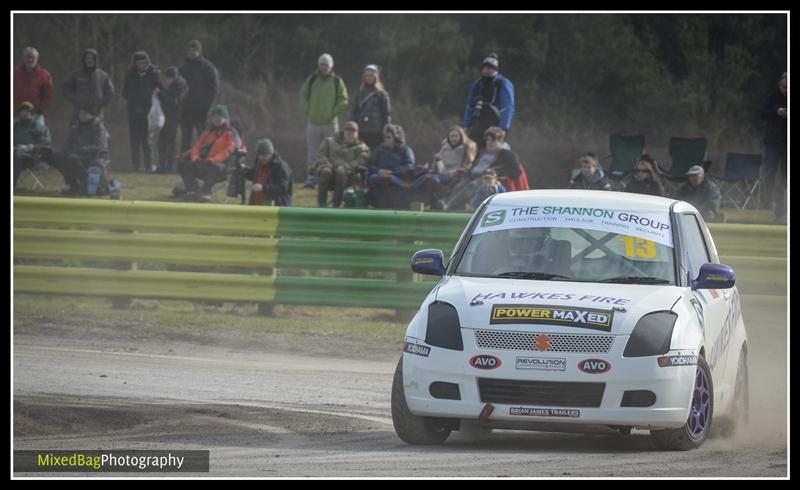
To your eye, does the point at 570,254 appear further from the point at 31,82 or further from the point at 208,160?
the point at 31,82

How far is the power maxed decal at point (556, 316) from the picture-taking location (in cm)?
809

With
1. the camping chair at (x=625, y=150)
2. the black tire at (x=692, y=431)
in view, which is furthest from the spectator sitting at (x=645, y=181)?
the black tire at (x=692, y=431)

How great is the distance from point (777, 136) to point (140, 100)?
10.7m

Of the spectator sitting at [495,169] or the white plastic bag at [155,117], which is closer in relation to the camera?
the spectator sitting at [495,169]

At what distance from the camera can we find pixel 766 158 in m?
19.8

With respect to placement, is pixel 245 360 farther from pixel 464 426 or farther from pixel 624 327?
pixel 624 327

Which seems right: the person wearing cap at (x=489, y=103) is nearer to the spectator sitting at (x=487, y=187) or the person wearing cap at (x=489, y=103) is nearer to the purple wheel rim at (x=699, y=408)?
the spectator sitting at (x=487, y=187)

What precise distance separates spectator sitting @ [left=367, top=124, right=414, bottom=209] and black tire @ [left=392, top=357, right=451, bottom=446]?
10.1m

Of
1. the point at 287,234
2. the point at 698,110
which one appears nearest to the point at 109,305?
the point at 287,234

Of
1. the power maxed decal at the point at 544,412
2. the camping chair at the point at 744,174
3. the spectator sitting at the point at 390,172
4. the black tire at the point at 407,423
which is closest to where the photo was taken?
the power maxed decal at the point at 544,412

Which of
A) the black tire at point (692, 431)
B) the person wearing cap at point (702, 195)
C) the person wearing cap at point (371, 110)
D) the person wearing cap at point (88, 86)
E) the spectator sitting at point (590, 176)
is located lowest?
the black tire at point (692, 431)

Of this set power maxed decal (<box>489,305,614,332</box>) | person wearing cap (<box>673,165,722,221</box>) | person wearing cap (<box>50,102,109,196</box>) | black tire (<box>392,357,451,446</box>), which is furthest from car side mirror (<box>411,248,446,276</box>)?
person wearing cap (<box>50,102,109,196</box>)

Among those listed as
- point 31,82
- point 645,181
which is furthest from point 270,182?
point 31,82

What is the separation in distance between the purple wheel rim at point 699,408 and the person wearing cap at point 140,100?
53.9 feet
